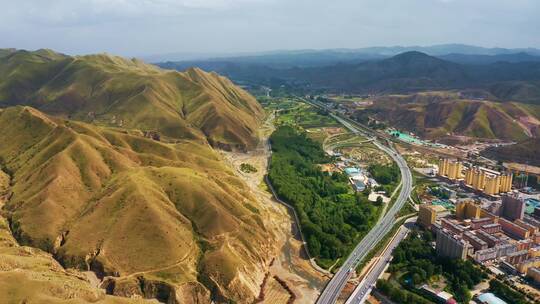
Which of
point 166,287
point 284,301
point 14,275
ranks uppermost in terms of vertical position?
point 14,275

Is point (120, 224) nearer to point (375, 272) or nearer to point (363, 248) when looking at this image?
point (375, 272)

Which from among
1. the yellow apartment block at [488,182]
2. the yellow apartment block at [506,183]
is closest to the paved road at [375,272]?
the yellow apartment block at [488,182]

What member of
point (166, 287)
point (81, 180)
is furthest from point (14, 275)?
point (81, 180)

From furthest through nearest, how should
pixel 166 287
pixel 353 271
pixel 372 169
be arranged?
1. pixel 372 169
2. pixel 353 271
3. pixel 166 287

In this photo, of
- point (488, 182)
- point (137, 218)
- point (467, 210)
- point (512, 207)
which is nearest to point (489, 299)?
point (467, 210)

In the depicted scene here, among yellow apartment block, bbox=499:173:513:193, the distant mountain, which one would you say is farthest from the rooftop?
the distant mountain

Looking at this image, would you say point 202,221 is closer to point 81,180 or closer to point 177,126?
point 81,180
